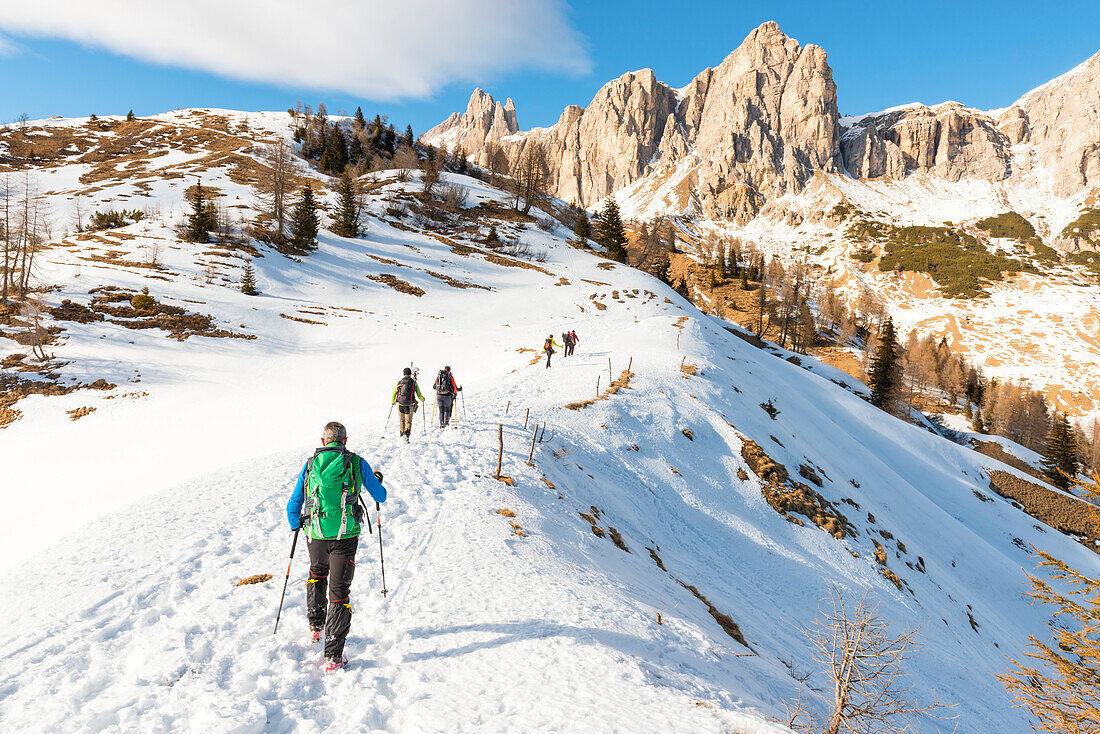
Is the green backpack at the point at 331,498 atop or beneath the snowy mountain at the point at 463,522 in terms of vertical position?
atop

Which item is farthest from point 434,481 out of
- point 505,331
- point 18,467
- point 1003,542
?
point 1003,542

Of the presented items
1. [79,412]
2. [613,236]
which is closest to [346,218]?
[613,236]

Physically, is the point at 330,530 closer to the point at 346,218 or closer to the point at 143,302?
the point at 143,302

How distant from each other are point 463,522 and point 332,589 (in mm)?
3857

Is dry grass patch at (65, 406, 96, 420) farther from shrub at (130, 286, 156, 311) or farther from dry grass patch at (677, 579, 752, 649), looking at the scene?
dry grass patch at (677, 579, 752, 649)

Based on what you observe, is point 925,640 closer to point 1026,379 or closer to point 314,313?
point 314,313

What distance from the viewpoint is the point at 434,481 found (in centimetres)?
1080

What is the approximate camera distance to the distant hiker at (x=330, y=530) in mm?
5289

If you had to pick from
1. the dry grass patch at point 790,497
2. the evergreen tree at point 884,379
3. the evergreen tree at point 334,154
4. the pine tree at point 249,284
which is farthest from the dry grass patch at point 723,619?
the evergreen tree at point 334,154

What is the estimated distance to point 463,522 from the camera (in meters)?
9.09

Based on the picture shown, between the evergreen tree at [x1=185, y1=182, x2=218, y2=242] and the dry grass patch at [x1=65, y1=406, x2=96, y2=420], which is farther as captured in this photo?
the evergreen tree at [x1=185, y1=182, x2=218, y2=242]

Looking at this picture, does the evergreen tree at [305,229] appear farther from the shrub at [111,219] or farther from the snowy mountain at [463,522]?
the shrub at [111,219]

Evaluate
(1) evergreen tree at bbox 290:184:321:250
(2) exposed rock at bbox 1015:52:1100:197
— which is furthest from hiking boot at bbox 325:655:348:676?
(2) exposed rock at bbox 1015:52:1100:197

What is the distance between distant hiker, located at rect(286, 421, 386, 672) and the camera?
17.4 feet
